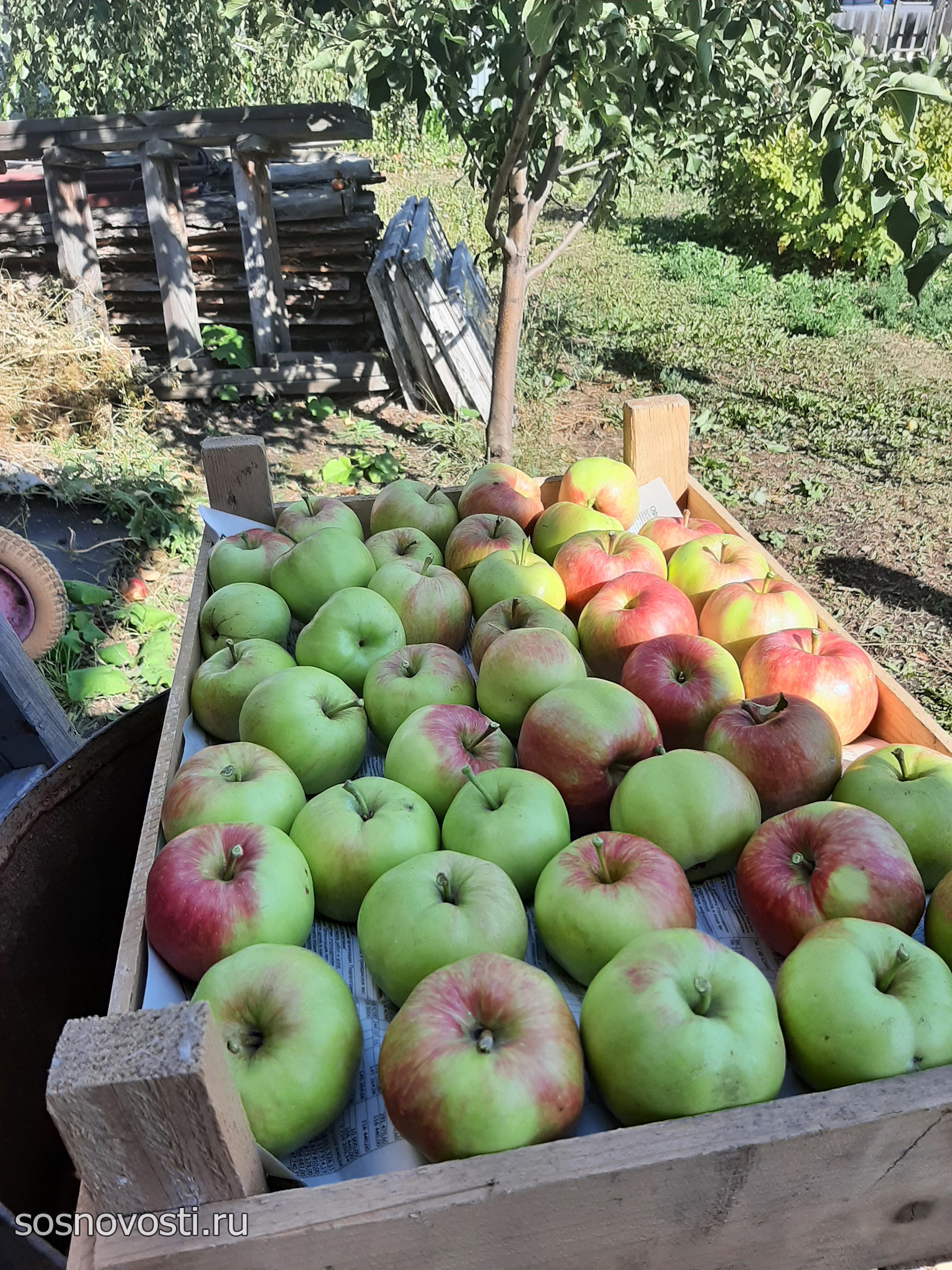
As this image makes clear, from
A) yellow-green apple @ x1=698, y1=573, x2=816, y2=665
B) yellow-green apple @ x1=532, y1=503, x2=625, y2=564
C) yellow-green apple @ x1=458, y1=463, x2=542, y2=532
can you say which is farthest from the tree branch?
yellow-green apple @ x1=698, y1=573, x2=816, y2=665

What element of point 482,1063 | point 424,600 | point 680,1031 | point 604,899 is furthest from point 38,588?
point 680,1031

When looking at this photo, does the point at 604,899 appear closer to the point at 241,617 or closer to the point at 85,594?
the point at 241,617

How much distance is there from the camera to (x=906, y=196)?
1.93 meters

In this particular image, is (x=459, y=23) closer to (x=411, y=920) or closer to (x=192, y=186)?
(x=411, y=920)

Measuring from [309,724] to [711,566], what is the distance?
938 mm

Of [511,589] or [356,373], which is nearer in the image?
[511,589]

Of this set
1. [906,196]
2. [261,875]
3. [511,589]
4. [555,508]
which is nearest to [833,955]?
[261,875]

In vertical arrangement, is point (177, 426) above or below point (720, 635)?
below

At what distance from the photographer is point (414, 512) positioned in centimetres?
225

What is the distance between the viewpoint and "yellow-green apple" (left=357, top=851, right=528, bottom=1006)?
1110 mm

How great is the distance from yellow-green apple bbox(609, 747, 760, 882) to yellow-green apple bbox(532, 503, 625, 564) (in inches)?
33.9

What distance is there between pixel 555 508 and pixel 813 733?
38.0 inches

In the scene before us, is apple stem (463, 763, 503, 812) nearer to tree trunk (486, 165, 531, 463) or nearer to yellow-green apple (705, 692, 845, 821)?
yellow-green apple (705, 692, 845, 821)

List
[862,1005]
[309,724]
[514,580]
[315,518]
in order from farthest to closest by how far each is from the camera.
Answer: [315,518] → [514,580] → [309,724] → [862,1005]
